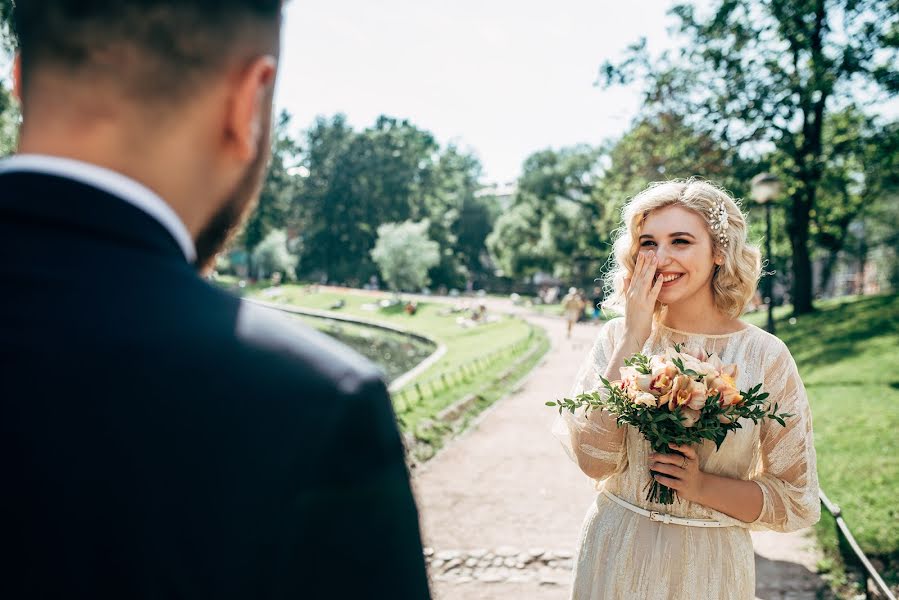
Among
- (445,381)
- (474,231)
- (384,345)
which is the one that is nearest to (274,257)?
(474,231)

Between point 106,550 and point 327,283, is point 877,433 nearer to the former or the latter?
point 106,550

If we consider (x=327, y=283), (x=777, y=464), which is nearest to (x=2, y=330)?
(x=777, y=464)

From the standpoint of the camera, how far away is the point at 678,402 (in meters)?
2.55

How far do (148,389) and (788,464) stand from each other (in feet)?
9.06

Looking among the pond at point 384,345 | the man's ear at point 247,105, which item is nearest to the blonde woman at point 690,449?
the man's ear at point 247,105

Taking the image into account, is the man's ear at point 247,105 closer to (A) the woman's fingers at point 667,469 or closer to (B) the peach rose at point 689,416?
(B) the peach rose at point 689,416

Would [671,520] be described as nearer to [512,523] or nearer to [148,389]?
[148,389]

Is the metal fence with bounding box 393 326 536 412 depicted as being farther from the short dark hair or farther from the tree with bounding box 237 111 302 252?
the tree with bounding box 237 111 302 252

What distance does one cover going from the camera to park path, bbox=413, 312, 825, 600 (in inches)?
220

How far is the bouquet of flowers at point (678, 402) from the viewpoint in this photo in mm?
2533

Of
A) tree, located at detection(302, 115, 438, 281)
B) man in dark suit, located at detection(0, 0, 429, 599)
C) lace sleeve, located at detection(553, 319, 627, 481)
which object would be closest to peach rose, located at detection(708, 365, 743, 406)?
lace sleeve, located at detection(553, 319, 627, 481)

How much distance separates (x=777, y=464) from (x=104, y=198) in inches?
111

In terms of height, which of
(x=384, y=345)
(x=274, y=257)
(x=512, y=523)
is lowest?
(x=384, y=345)

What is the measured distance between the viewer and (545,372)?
17234mm
